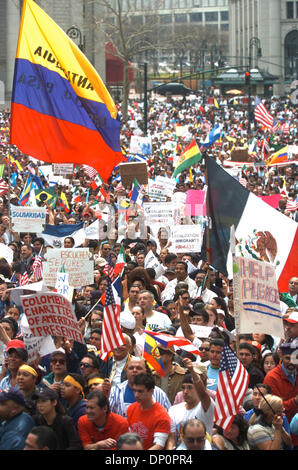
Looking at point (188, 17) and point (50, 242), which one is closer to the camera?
point (50, 242)

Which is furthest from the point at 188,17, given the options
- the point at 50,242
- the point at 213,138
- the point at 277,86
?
the point at 50,242

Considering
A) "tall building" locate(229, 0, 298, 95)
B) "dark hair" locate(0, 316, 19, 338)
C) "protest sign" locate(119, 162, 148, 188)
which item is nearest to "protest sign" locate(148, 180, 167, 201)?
"protest sign" locate(119, 162, 148, 188)

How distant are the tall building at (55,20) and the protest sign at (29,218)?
47.1 meters

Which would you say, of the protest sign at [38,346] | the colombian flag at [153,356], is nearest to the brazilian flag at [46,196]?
the protest sign at [38,346]

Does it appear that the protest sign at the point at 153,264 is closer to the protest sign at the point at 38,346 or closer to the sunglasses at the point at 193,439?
the protest sign at the point at 38,346

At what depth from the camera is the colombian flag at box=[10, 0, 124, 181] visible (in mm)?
12344

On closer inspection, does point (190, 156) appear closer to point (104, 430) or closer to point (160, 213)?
point (160, 213)

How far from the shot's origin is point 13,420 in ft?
20.8

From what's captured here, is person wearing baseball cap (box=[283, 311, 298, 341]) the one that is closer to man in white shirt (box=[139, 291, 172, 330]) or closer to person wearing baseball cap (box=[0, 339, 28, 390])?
man in white shirt (box=[139, 291, 172, 330])

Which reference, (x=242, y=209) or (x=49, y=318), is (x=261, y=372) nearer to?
(x=49, y=318)

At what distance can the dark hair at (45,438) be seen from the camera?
556cm

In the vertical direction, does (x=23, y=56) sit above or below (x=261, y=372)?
above
